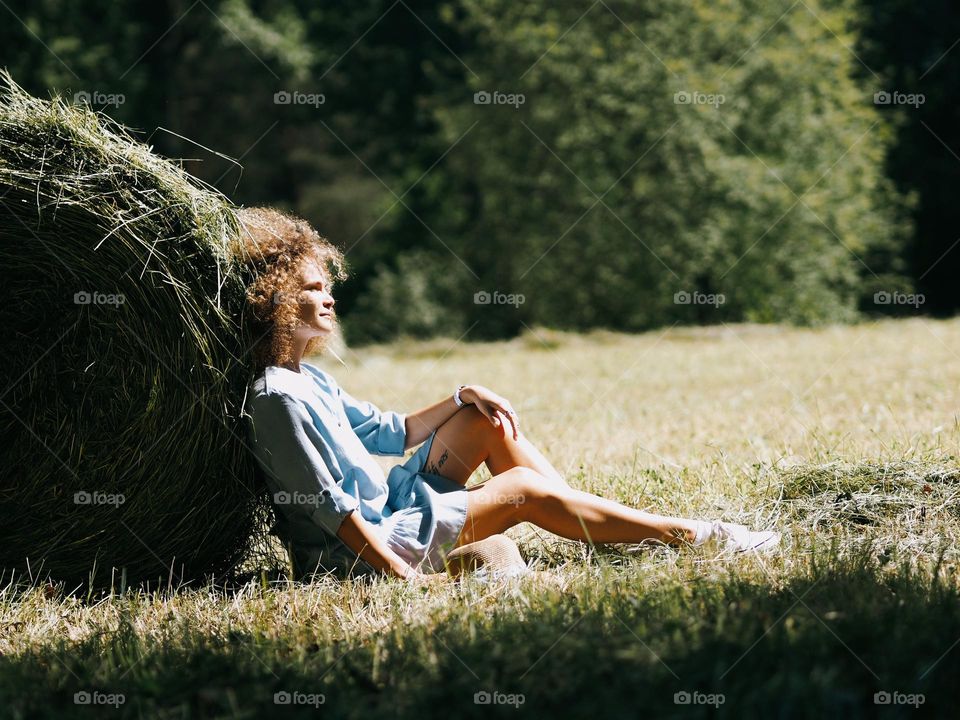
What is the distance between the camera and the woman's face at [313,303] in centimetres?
384

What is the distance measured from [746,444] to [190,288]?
3.17 m

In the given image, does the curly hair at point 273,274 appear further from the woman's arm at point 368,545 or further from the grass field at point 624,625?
the grass field at point 624,625

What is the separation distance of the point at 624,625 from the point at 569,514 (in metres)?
0.83

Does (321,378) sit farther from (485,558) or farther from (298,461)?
(485,558)

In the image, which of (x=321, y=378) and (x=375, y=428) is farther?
(x=375, y=428)

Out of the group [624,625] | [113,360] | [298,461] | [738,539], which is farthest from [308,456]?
[738,539]

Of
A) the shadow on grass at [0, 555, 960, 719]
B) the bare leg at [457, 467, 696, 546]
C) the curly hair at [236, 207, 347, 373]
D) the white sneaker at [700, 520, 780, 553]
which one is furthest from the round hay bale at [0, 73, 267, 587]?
the white sneaker at [700, 520, 780, 553]

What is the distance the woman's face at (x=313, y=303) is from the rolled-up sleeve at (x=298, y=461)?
12.8 inches

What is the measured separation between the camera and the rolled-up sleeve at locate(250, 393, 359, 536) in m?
3.63

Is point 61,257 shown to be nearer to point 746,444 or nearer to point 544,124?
point 746,444

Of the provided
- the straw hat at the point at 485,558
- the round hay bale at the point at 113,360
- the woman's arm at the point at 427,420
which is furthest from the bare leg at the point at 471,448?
the round hay bale at the point at 113,360

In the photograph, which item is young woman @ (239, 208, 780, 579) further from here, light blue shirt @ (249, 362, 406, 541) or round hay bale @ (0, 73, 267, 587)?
round hay bale @ (0, 73, 267, 587)

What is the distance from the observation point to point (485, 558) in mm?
3828

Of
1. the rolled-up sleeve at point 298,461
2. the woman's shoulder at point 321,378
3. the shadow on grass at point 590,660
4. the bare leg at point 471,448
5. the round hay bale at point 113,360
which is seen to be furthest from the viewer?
the bare leg at point 471,448
